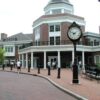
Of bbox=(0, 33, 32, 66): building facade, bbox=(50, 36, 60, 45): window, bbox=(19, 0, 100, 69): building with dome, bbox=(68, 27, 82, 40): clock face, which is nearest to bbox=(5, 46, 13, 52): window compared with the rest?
bbox=(0, 33, 32, 66): building facade

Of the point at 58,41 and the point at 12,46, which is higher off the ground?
the point at 12,46

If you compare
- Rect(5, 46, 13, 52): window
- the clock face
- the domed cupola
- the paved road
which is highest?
the domed cupola

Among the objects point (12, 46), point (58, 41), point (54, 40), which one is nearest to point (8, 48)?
point (12, 46)

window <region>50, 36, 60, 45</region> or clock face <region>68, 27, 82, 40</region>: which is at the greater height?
window <region>50, 36, 60, 45</region>

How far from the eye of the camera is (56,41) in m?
59.8

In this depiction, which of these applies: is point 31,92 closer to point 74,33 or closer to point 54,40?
point 74,33

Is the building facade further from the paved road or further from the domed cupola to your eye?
the paved road

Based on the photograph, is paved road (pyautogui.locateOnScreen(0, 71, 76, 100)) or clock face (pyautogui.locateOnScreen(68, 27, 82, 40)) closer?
paved road (pyautogui.locateOnScreen(0, 71, 76, 100))

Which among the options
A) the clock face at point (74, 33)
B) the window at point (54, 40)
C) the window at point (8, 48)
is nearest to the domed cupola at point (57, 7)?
the window at point (54, 40)

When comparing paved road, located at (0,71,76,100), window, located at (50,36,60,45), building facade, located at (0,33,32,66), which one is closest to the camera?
paved road, located at (0,71,76,100)

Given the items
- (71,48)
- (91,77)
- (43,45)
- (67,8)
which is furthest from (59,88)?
(67,8)

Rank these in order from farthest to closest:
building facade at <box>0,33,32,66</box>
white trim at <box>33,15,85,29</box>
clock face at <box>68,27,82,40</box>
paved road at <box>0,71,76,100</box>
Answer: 1. building facade at <box>0,33,32,66</box>
2. white trim at <box>33,15,85,29</box>
3. clock face at <box>68,27,82,40</box>
4. paved road at <box>0,71,76,100</box>

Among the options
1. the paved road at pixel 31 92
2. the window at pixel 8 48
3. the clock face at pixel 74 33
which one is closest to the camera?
the paved road at pixel 31 92

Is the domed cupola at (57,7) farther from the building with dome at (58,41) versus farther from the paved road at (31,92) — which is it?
the paved road at (31,92)
